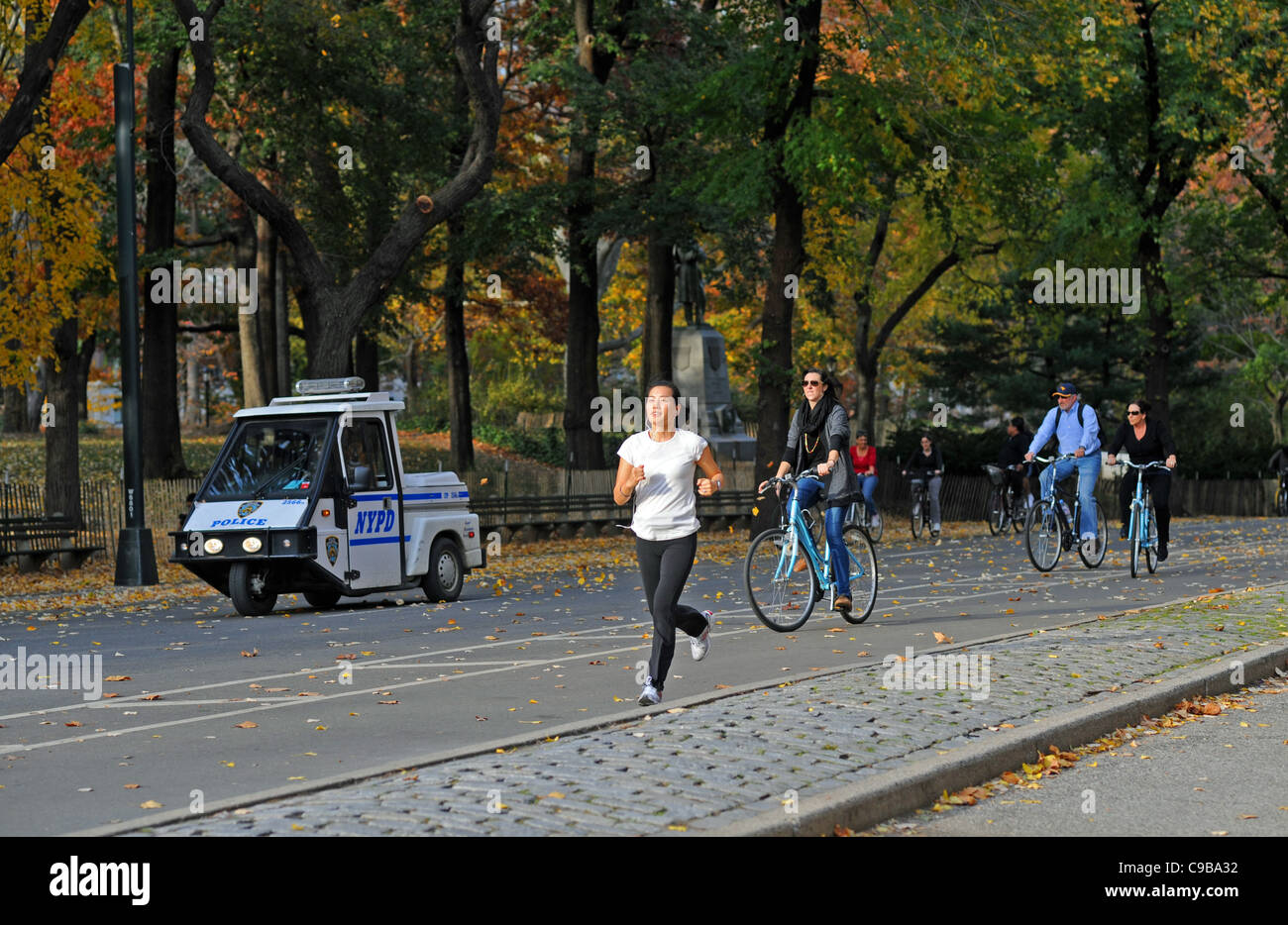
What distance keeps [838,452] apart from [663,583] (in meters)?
4.62

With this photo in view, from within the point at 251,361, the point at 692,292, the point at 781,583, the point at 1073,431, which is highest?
the point at 692,292

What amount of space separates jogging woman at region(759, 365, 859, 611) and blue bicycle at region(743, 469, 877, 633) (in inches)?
3.6

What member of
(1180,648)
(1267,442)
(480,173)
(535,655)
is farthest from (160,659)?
(1267,442)

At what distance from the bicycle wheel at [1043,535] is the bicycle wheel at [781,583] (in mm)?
6154

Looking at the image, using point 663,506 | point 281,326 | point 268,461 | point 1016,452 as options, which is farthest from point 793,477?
point 281,326

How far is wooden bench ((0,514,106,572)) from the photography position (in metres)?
23.5

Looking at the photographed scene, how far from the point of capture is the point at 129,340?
21.1 m

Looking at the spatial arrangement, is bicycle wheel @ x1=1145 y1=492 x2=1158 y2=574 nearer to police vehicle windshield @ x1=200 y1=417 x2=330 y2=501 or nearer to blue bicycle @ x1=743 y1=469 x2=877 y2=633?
blue bicycle @ x1=743 y1=469 x2=877 y2=633

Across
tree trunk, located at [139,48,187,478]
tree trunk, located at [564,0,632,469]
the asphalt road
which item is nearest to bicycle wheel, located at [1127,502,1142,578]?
the asphalt road

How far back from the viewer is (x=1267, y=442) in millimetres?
50562

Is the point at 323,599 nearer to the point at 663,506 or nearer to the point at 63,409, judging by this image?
the point at 663,506

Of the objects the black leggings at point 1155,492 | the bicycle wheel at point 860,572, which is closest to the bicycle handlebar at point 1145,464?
the black leggings at point 1155,492
